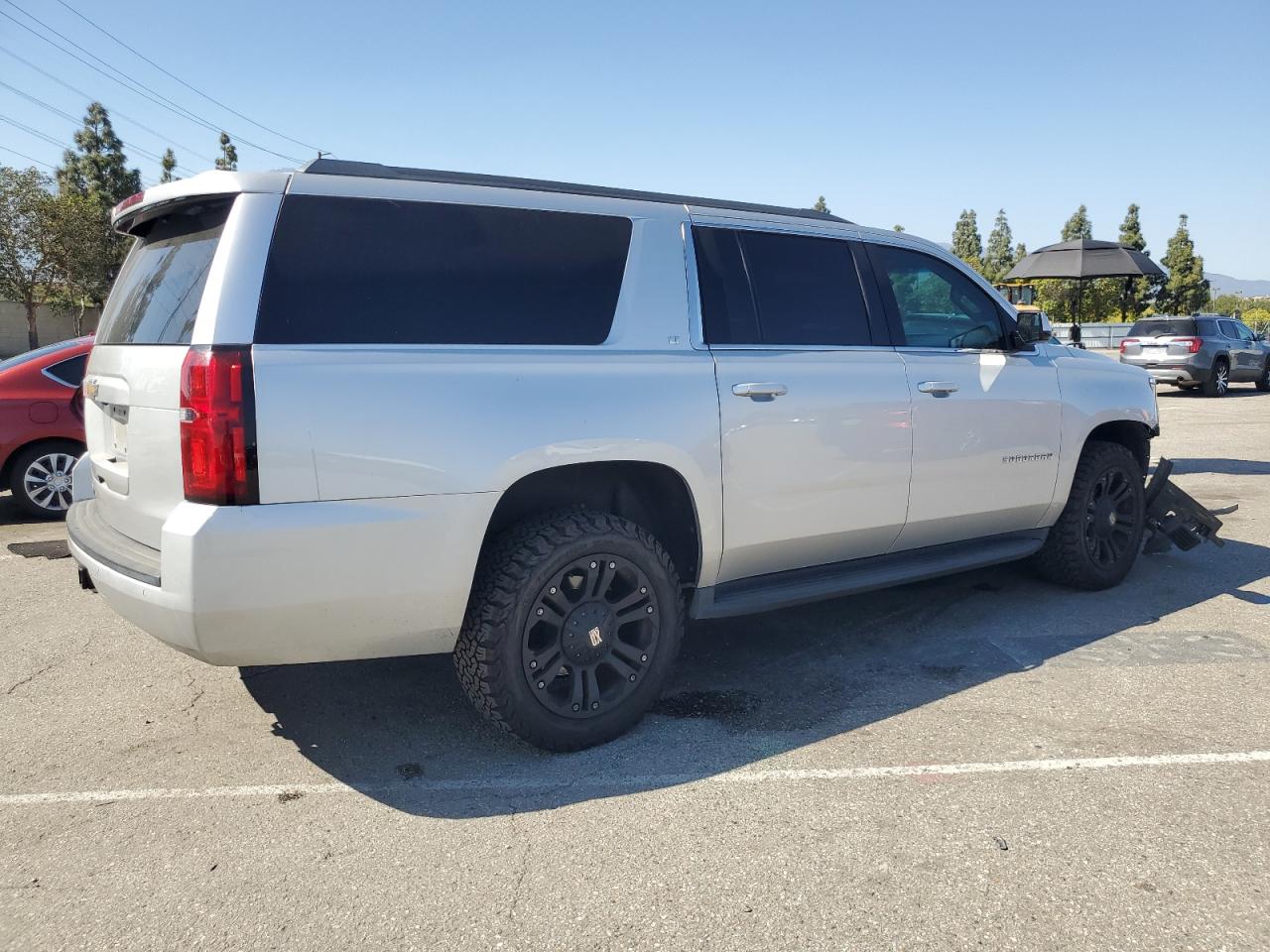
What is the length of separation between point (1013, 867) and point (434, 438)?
6.95 ft

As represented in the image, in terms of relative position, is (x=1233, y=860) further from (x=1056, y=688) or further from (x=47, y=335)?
(x=47, y=335)

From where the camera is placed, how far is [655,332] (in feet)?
11.8

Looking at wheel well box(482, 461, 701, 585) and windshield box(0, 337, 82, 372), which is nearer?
wheel well box(482, 461, 701, 585)

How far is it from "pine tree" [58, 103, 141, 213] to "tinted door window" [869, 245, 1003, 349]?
2129 inches

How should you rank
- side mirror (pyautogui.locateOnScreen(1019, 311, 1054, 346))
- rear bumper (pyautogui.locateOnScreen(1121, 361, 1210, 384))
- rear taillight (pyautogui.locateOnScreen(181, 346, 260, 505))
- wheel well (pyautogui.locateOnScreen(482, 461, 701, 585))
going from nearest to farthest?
rear taillight (pyautogui.locateOnScreen(181, 346, 260, 505))
wheel well (pyautogui.locateOnScreen(482, 461, 701, 585))
side mirror (pyautogui.locateOnScreen(1019, 311, 1054, 346))
rear bumper (pyautogui.locateOnScreen(1121, 361, 1210, 384))

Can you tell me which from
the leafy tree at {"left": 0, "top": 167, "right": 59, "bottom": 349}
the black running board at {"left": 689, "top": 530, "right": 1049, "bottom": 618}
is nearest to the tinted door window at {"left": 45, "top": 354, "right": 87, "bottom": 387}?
the black running board at {"left": 689, "top": 530, "right": 1049, "bottom": 618}

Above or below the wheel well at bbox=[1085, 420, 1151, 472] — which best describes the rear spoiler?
above

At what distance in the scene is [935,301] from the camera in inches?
188

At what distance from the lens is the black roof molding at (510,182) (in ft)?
10.3

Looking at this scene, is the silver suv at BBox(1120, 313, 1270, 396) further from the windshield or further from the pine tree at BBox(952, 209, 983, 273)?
the pine tree at BBox(952, 209, 983, 273)

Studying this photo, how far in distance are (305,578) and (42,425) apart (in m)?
5.97

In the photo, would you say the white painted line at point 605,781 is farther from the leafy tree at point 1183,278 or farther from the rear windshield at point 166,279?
the leafy tree at point 1183,278

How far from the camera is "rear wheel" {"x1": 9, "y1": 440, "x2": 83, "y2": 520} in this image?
24.8ft

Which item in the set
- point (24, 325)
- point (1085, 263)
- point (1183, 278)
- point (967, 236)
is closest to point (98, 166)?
point (24, 325)
